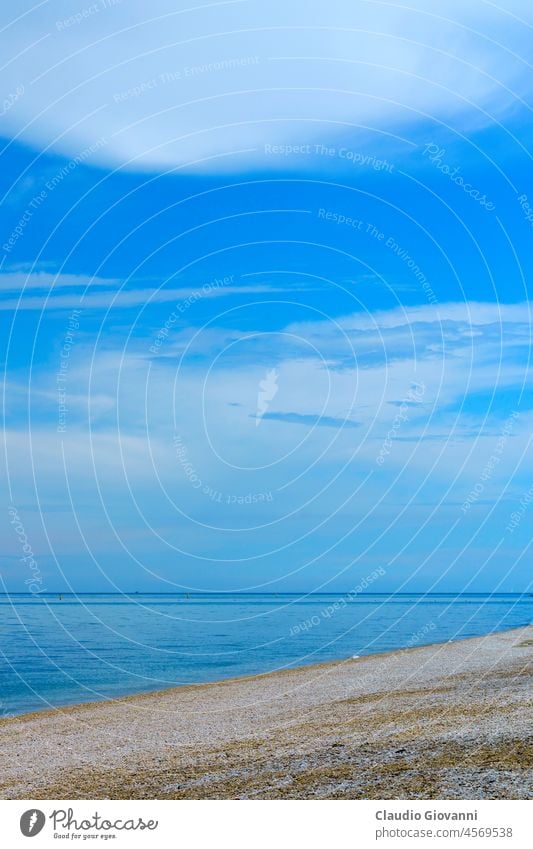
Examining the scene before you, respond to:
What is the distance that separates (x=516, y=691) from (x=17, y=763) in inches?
672

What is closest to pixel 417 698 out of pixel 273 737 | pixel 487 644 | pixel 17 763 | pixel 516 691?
pixel 516 691

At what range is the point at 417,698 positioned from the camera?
32938 millimetres

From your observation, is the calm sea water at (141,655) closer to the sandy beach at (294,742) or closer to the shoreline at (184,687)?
the shoreline at (184,687)
